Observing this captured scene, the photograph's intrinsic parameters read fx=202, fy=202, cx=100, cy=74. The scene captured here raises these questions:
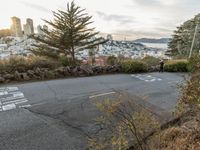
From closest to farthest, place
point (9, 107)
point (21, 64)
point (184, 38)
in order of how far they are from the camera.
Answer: point (9, 107), point (21, 64), point (184, 38)

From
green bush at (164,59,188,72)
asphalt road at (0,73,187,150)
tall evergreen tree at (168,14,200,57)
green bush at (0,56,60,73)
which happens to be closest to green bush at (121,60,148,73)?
green bush at (164,59,188,72)

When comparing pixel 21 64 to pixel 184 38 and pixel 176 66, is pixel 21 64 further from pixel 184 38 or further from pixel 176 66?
pixel 184 38

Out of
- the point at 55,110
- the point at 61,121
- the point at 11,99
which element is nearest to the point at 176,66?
the point at 55,110

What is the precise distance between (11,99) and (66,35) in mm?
12848

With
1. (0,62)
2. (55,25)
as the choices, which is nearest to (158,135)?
(0,62)

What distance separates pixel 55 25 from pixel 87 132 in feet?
54.5

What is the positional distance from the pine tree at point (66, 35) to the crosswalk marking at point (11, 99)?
10.8 meters

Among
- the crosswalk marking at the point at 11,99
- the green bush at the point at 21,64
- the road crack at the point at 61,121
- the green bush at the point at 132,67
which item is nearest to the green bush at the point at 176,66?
the green bush at the point at 132,67

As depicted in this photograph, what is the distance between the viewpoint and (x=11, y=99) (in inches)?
287

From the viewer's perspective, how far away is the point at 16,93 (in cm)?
809

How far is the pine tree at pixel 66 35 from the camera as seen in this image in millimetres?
19359

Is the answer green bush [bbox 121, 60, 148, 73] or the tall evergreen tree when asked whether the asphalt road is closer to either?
green bush [bbox 121, 60, 148, 73]

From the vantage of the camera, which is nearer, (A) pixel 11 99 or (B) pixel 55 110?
(B) pixel 55 110

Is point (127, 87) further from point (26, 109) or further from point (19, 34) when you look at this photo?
point (19, 34)
